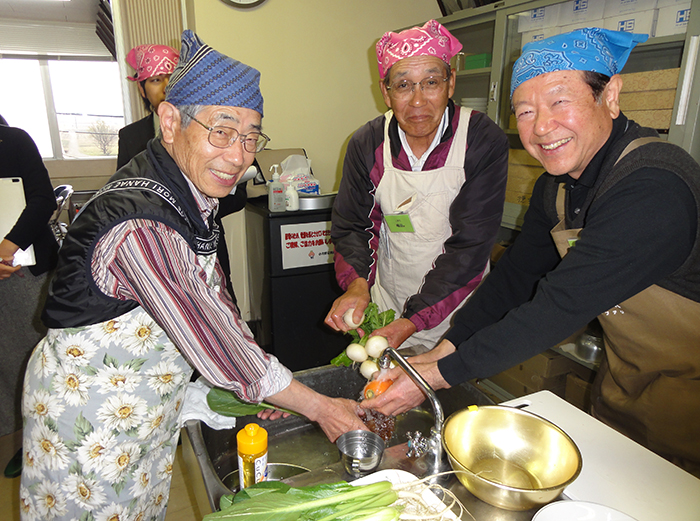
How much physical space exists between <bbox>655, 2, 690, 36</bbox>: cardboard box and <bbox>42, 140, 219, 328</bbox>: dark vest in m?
2.06

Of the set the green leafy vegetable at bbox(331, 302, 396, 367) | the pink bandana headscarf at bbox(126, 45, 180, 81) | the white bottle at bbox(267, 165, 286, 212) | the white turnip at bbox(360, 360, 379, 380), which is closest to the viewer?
the white turnip at bbox(360, 360, 379, 380)

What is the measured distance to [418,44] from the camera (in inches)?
61.7

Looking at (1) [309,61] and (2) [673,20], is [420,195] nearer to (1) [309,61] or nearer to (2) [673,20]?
(2) [673,20]

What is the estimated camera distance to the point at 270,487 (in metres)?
0.77

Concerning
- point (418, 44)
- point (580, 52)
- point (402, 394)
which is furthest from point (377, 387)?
point (418, 44)

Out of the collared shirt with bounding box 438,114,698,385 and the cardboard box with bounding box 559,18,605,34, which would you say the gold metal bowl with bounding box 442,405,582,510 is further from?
the cardboard box with bounding box 559,18,605,34

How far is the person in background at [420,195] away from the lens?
162 centimetres

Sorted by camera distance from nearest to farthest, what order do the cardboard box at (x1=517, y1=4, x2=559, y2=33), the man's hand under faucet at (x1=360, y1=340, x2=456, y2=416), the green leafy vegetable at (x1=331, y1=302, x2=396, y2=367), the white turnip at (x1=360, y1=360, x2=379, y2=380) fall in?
1. the man's hand under faucet at (x1=360, y1=340, x2=456, y2=416)
2. the white turnip at (x1=360, y1=360, x2=379, y2=380)
3. the green leafy vegetable at (x1=331, y1=302, x2=396, y2=367)
4. the cardboard box at (x1=517, y1=4, x2=559, y2=33)

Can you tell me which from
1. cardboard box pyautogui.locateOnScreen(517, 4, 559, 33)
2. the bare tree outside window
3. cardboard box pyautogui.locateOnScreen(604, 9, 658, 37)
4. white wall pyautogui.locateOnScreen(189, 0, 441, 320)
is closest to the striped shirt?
cardboard box pyautogui.locateOnScreen(604, 9, 658, 37)

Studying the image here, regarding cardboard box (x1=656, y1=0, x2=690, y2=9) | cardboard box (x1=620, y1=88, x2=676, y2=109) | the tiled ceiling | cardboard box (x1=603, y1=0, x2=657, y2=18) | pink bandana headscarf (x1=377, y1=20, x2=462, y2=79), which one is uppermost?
the tiled ceiling

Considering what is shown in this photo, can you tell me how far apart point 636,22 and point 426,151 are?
3.91 ft

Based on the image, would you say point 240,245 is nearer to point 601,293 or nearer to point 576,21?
point 576,21

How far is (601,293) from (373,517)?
65cm

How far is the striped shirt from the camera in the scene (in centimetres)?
88
